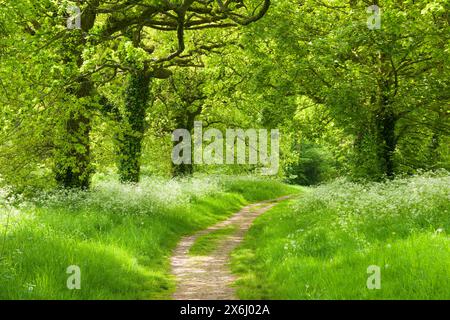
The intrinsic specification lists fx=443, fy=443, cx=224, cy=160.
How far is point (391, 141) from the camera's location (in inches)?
764

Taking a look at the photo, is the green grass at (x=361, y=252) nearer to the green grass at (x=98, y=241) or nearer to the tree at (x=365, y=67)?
the green grass at (x=98, y=241)

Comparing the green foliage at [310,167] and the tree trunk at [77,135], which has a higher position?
the tree trunk at [77,135]

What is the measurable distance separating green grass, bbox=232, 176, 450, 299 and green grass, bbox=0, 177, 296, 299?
2.53 metres

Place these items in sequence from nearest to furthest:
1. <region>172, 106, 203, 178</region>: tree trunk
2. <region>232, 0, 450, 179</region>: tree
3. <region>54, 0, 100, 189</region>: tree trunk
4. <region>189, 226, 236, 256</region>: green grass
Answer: <region>189, 226, 236, 256</region>: green grass → <region>54, 0, 100, 189</region>: tree trunk → <region>232, 0, 450, 179</region>: tree → <region>172, 106, 203, 178</region>: tree trunk

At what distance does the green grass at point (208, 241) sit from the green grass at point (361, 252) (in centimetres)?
109

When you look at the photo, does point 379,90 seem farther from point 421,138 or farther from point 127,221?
point 127,221

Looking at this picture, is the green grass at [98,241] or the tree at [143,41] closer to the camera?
the green grass at [98,241]

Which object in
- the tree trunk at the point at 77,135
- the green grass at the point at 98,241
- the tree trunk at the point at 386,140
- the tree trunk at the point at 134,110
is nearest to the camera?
the green grass at the point at 98,241

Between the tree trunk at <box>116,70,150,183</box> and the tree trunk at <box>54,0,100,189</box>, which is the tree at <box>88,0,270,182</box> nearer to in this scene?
the tree trunk at <box>116,70,150,183</box>

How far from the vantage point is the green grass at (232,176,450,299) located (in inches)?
317

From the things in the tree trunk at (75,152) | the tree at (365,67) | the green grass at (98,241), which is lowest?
the green grass at (98,241)

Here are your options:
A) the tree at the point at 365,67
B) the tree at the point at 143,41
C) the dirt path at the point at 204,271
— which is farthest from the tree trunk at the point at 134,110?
the tree at the point at 365,67

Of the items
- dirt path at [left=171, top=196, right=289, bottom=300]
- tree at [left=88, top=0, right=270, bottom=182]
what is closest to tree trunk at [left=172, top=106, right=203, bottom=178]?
tree at [left=88, top=0, right=270, bottom=182]

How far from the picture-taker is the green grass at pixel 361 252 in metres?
8.05
